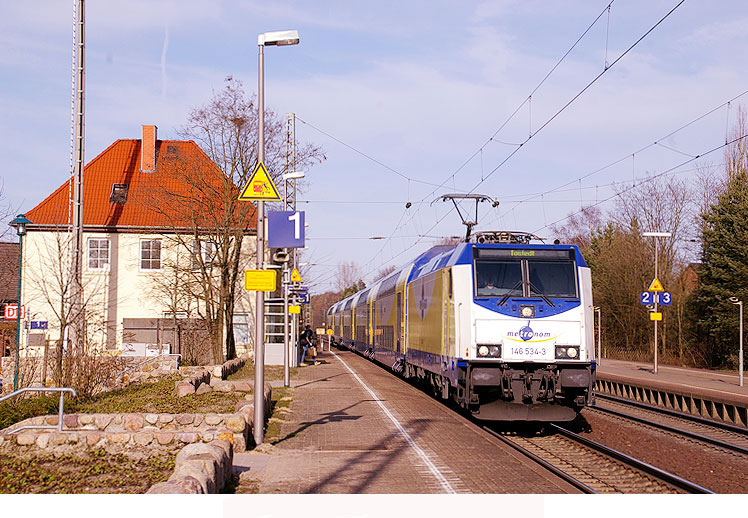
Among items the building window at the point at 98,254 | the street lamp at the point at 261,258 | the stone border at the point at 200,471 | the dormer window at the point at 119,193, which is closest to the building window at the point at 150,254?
the building window at the point at 98,254

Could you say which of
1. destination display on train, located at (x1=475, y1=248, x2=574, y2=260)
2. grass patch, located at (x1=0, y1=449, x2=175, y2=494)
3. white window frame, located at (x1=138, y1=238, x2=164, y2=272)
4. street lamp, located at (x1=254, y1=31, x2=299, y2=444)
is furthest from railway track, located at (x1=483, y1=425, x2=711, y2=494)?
white window frame, located at (x1=138, y1=238, x2=164, y2=272)

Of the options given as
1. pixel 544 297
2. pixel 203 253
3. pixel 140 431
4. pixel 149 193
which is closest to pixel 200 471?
pixel 140 431

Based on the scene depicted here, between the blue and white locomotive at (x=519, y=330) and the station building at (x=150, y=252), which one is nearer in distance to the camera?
the blue and white locomotive at (x=519, y=330)

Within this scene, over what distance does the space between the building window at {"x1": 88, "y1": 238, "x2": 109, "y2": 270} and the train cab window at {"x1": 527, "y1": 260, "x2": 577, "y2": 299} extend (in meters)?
27.5

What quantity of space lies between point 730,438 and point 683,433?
3.38ft

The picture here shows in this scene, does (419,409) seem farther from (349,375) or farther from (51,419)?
(349,375)

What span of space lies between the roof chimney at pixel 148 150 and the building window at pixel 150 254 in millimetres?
5292

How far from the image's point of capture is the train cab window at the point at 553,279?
47.6ft

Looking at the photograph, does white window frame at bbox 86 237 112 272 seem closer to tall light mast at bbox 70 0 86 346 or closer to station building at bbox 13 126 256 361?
station building at bbox 13 126 256 361

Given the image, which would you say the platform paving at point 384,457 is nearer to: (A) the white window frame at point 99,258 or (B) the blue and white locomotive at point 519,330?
(B) the blue and white locomotive at point 519,330

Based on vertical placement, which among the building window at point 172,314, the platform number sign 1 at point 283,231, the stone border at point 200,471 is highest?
the platform number sign 1 at point 283,231

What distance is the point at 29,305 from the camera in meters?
36.0

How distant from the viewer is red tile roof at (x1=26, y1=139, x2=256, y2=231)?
34.0 m
